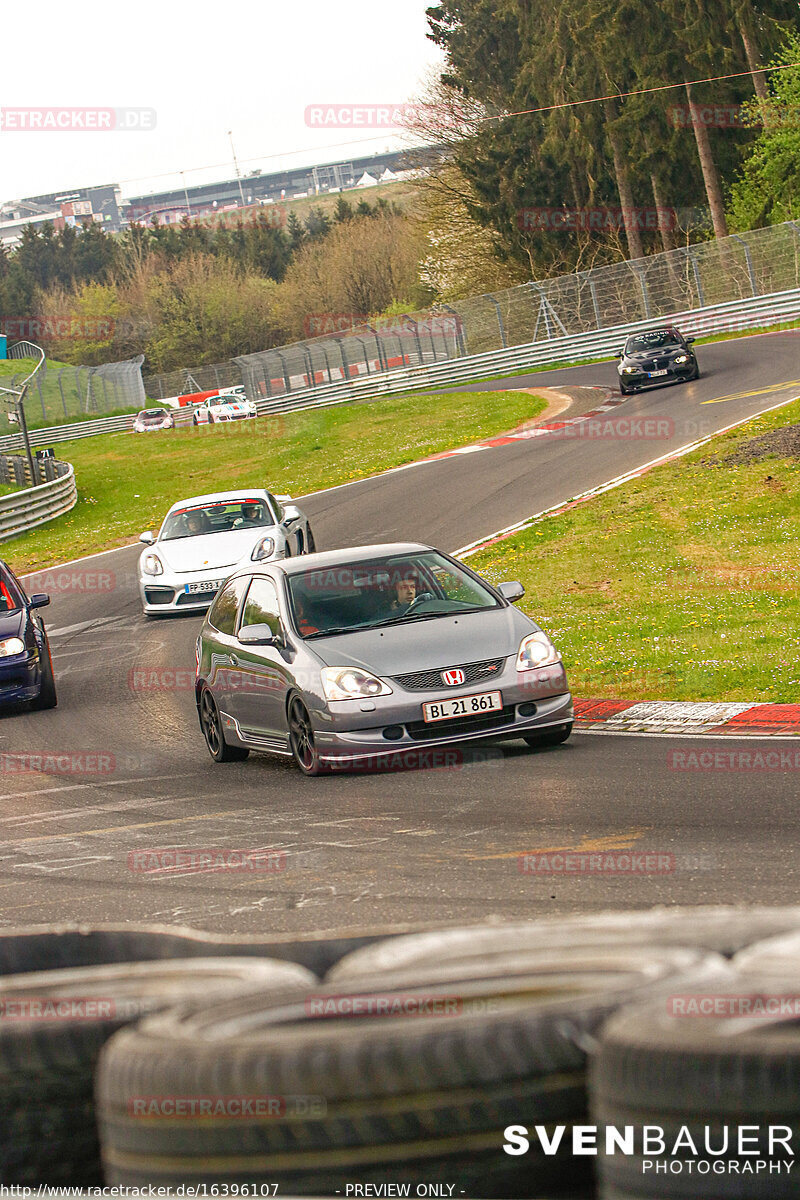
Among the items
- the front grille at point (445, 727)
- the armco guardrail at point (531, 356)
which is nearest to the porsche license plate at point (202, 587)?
the front grille at point (445, 727)

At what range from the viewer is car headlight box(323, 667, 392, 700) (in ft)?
30.2

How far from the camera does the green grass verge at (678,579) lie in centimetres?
1185

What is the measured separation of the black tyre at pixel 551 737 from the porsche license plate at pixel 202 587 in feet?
33.4

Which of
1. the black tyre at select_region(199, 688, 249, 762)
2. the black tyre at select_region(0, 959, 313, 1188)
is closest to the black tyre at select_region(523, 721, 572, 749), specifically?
the black tyre at select_region(199, 688, 249, 762)

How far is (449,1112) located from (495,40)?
6731 cm

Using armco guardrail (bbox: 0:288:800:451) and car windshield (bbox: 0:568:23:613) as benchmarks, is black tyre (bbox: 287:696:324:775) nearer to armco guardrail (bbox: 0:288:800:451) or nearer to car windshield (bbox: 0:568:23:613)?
car windshield (bbox: 0:568:23:613)

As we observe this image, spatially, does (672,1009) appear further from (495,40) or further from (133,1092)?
(495,40)

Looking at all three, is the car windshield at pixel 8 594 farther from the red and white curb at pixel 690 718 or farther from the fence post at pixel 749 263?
the fence post at pixel 749 263

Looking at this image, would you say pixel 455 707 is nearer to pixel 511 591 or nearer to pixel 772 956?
pixel 511 591

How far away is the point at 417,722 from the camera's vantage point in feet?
29.9

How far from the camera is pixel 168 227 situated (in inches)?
5497

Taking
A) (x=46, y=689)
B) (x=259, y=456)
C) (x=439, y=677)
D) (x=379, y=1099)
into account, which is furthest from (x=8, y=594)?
(x=259, y=456)

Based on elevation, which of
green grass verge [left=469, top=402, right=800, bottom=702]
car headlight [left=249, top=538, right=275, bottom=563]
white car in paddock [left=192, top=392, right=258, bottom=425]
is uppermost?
white car in paddock [left=192, top=392, right=258, bottom=425]

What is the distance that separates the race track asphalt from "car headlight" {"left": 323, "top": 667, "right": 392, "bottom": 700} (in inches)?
22.5
